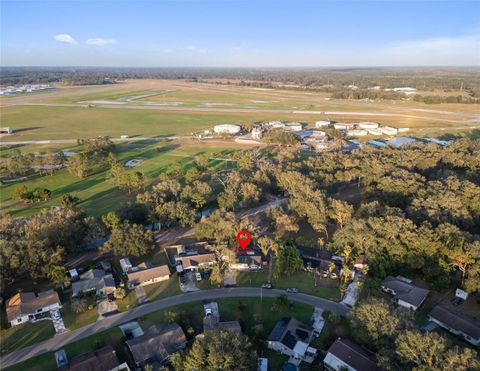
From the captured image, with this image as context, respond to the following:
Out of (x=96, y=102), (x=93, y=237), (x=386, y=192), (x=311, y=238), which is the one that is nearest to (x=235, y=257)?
(x=311, y=238)

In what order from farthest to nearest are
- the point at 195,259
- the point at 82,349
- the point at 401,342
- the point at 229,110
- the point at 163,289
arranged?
the point at 229,110 → the point at 195,259 → the point at 163,289 → the point at 82,349 → the point at 401,342

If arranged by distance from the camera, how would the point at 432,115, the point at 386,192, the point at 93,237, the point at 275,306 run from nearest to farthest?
the point at 275,306
the point at 93,237
the point at 386,192
the point at 432,115

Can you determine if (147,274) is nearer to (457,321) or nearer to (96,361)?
(96,361)

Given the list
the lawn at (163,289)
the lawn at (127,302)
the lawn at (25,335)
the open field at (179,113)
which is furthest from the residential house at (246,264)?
the open field at (179,113)

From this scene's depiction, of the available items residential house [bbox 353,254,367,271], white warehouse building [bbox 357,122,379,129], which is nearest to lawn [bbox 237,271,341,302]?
residential house [bbox 353,254,367,271]

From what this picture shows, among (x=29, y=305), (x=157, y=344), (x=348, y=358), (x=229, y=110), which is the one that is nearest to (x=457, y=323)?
(x=348, y=358)

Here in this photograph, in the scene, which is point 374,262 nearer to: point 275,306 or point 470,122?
point 275,306
